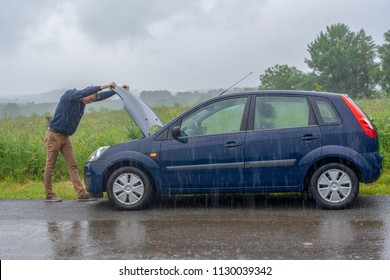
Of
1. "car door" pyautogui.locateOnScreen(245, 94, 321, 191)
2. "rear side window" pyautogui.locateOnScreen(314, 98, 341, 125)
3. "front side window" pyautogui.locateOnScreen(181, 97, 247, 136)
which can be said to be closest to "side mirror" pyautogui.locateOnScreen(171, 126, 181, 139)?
"front side window" pyautogui.locateOnScreen(181, 97, 247, 136)

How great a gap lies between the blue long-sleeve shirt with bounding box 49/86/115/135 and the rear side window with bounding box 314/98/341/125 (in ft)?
11.0

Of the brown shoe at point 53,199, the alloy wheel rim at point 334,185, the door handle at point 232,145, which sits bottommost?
the brown shoe at point 53,199

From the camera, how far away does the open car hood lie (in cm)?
882

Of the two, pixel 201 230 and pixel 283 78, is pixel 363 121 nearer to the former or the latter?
pixel 201 230

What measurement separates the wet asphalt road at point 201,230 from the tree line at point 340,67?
284 feet

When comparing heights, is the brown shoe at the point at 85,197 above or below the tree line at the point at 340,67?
below

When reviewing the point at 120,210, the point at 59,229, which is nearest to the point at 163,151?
the point at 120,210

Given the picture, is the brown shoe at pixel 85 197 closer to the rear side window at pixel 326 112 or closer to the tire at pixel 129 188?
the tire at pixel 129 188

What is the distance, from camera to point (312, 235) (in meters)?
6.30

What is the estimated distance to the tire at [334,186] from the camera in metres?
7.74

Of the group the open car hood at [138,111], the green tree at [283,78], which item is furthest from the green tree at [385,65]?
the open car hood at [138,111]

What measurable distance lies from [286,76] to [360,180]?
314 feet

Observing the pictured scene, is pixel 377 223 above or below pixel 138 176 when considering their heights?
below

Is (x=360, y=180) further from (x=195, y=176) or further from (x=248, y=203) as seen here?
(x=195, y=176)
